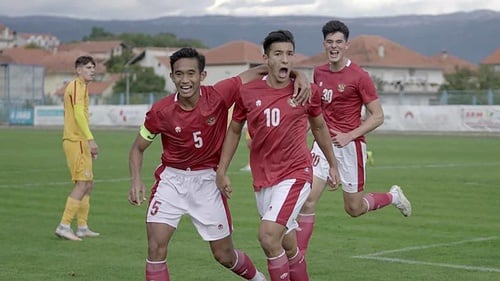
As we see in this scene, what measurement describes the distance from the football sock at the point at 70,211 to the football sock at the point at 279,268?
18.1 feet

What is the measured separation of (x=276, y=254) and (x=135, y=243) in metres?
4.65

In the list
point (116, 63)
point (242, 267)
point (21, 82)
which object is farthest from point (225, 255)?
point (116, 63)

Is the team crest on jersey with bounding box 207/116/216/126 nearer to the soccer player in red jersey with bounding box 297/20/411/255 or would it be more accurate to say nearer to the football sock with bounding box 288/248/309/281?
the football sock with bounding box 288/248/309/281

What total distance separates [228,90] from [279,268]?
1.58m

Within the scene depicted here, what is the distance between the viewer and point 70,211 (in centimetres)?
1359

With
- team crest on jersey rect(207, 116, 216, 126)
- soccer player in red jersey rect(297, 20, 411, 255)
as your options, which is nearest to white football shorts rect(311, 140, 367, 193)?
soccer player in red jersey rect(297, 20, 411, 255)

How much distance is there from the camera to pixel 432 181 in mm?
22312

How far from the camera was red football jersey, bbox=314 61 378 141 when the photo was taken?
11406 mm

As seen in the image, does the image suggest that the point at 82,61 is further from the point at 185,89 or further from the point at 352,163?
the point at 185,89

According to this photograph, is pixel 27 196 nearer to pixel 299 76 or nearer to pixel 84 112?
pixel 84 112

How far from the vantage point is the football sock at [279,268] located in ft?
28.2

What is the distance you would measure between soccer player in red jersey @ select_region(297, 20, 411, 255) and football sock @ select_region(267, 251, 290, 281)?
7.22 ft

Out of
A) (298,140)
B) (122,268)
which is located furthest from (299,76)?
(122,268)

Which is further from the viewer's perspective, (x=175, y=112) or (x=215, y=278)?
(x=215, y=278)
